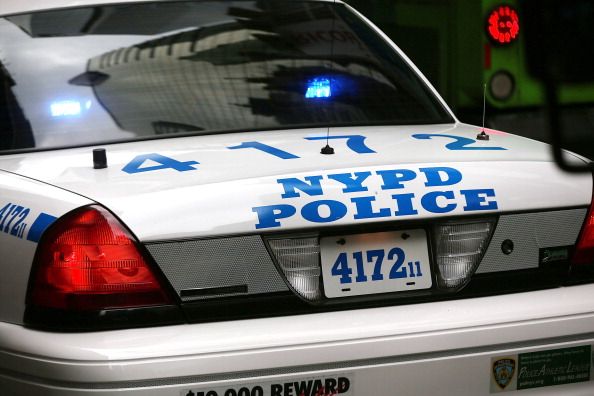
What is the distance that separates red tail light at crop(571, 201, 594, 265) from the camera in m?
3.13

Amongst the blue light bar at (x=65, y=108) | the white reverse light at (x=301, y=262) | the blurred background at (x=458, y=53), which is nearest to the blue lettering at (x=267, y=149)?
the white reverse light at (x=301, y=262)

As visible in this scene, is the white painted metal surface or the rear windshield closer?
the white painted metal surface

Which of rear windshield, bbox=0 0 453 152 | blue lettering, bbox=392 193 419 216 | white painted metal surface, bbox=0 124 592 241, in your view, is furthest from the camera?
rear windshield, bbox=0 0 453 152

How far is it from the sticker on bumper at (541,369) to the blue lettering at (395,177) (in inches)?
19.5

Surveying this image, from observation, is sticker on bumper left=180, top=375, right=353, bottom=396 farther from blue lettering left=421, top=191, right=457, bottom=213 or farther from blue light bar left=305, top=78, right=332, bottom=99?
blue light bar left=305, top=78, right=332, bottom=99

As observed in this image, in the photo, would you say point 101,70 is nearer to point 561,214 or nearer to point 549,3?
point 561,214

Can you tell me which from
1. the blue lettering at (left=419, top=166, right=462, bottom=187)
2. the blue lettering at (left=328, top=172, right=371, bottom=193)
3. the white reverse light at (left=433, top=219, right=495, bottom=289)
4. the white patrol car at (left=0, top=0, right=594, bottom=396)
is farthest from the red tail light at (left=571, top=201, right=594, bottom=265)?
the blue lettering at (left=328, top=172, right=371, bottom=193)

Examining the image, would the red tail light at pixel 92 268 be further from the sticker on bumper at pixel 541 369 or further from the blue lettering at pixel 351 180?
the sticker on bumper at pixel 541 369

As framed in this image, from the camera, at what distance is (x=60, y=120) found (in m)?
3.44

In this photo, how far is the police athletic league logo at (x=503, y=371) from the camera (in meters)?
2.90

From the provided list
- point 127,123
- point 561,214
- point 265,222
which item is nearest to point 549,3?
point 265,222

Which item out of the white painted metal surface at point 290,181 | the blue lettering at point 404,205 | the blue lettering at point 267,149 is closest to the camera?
the white painted metal surface at point 290,181

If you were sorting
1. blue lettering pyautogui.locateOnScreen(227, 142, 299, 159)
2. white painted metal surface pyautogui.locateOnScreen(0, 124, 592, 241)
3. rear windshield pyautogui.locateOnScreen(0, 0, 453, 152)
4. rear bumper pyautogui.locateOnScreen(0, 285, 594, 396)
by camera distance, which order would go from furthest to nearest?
rear windshield pyautogui.locateOnScreen(0, 0, 453, 152) → blue lettering pyautogui.locateOnScreen(227, 142, 299, 159) → white painted metal surface pyautogui.locateOnScreen(0, 124, 592, 241) → rear bumper pyautogui.locateOnScreen(0, 285, 594, 396)

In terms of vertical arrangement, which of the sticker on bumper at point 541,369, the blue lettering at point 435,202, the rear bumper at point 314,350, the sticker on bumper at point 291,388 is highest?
the blue lettering at point 435,202
